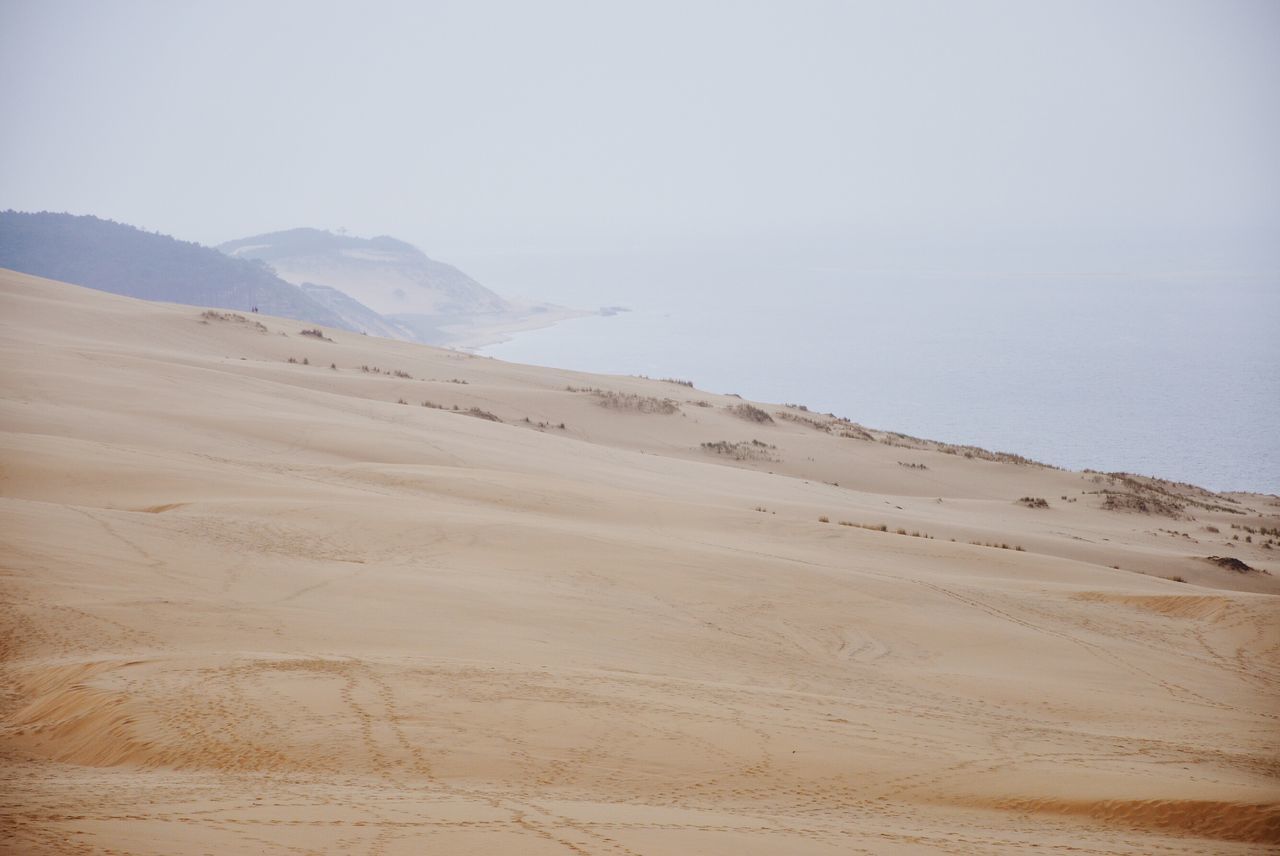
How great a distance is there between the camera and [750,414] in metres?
27.4

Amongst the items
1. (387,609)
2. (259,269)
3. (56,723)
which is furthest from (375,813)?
(259,269)

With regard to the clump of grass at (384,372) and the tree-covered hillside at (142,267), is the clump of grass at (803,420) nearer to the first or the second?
the clump of grass at (384,372)

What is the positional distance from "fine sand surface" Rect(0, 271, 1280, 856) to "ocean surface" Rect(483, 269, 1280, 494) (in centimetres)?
3177

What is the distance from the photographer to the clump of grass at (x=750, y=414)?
27094 mm

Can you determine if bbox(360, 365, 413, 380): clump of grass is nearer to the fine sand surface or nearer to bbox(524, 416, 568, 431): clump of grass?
bbox(524, 416, 568, 431): clump of grass

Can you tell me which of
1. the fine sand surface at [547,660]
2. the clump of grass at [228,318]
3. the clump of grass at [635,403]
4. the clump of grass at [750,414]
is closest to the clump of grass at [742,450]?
the clump of grass at [635,403]

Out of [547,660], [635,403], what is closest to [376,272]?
[635,403]

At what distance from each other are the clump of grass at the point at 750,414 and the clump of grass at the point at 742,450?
326 cm

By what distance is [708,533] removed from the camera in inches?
491

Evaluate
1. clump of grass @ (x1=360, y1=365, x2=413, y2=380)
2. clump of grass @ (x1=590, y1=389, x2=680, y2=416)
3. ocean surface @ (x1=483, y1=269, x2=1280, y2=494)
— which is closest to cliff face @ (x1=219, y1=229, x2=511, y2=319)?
ocean surface @ (x1=483, y1=269, x2=1280, y2=494)

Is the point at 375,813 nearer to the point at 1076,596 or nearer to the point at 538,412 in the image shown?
the point at 1076,596

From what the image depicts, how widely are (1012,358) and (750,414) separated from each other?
52614 millimetres

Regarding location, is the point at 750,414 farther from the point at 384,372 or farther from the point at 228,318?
the point at 228,318

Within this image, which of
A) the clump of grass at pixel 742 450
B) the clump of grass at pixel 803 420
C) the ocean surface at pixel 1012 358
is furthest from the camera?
the ocean surface at pixel 1012 358
